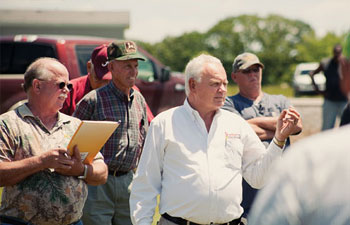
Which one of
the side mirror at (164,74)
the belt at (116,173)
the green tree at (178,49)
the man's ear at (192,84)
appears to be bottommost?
the green tree at (178,49)

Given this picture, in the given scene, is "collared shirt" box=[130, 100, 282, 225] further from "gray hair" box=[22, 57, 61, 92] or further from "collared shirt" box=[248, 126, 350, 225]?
"collared shirt" box=[248, 126, 350, 225]

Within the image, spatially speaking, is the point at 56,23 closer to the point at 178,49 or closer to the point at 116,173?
the point at 116,173

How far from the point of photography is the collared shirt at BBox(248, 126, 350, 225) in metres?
1.65

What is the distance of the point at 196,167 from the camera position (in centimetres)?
361

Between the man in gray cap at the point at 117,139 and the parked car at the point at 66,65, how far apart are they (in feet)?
14.3

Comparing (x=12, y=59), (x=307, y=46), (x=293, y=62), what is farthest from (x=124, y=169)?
Result: (x=293, y=62)

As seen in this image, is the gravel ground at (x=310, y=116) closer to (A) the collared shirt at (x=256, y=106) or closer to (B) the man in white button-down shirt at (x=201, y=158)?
(A) the collared shirt at (x=256, y=106)

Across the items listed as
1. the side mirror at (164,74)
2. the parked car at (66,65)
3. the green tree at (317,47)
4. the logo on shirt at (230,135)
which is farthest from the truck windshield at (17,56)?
the green tree at (317,47)

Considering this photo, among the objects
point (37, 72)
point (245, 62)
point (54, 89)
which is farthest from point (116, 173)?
point (245, 62)

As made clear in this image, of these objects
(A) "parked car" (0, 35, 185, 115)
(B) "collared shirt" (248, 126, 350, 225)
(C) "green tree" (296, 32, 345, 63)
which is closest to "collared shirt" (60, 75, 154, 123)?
Result: (B) "collared shirt" (248, 126, 350, 225)

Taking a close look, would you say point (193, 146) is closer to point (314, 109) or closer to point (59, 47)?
point (59, 47)

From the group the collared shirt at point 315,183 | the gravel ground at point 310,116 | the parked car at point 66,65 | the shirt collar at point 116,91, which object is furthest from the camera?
the gravel ground at point 310,116

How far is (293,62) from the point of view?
9962 cm

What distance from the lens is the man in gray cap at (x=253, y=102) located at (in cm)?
481
